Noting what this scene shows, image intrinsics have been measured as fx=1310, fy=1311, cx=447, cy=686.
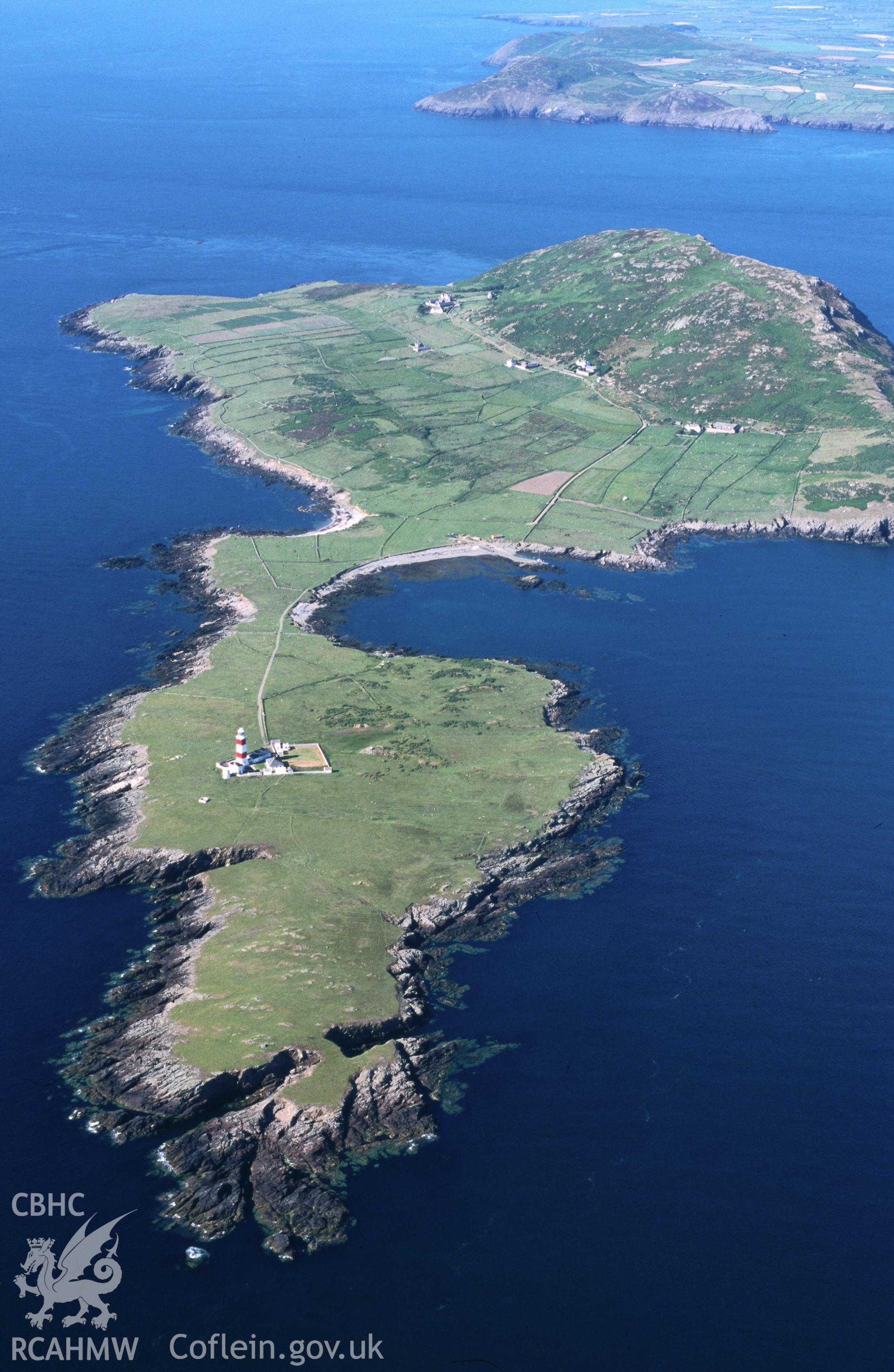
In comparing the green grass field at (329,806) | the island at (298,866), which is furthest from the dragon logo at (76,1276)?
the green grass field at (329,806)

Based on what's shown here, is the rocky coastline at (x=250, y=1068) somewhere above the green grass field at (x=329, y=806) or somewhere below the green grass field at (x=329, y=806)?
below

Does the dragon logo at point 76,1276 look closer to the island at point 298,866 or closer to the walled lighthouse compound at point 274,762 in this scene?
the island at point 298,866

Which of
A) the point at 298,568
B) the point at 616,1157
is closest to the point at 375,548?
the point at 298,568

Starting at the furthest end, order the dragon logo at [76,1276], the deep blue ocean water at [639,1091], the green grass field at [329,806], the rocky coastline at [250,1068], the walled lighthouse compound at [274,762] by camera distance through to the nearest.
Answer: the walled lighthouse compound at [274,762] → the green grass field at [329,806] → the rocky coastline at [250,1068] → the deep blue ocean water at [639,1091] → the dragon logo at [76,1276]

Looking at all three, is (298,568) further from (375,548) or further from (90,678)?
(90,678)

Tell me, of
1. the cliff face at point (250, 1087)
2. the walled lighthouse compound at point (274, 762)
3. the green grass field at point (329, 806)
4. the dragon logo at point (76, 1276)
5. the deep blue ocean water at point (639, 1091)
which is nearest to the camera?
the dragon logo at point (76, 1276)

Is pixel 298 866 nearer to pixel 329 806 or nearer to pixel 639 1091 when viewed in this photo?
pixel 329 806

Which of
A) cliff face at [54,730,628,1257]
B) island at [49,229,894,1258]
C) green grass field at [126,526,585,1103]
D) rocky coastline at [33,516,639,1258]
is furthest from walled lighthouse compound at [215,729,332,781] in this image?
cliff face at [54,730,628,1257]

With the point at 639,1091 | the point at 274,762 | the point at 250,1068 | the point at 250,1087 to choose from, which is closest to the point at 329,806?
the point at 274,762
